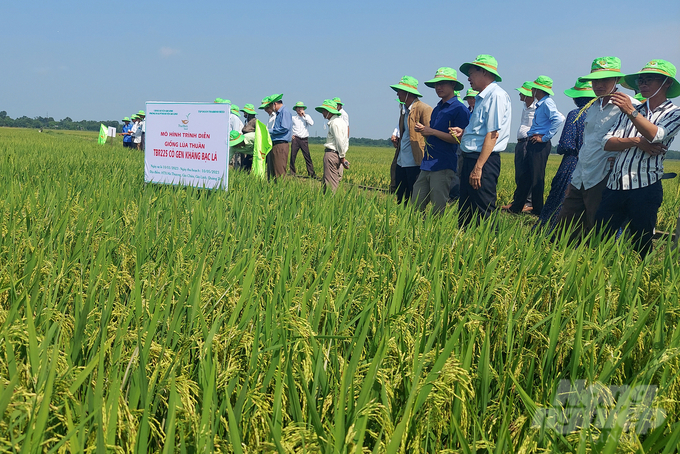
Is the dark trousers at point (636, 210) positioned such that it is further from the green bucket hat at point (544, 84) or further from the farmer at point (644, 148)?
the green bucket hat at point (544, 84)

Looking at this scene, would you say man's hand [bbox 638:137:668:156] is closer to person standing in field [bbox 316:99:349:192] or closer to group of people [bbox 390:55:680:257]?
group of people [bbox 390:55:680:257]

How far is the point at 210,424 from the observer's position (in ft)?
3.16

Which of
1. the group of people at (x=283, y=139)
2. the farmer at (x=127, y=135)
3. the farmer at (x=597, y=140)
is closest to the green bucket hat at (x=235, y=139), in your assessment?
the group of people at (x=283, y=139)

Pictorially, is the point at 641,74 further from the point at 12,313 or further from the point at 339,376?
the point at 12,313

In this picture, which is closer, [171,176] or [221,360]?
[221,360]

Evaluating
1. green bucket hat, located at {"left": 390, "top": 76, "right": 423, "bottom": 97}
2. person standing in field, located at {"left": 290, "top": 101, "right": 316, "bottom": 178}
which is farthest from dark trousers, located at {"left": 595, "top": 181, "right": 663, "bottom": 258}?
person standing in field, located at {"left": 290, "top": 101, "right": 316, "bottom": 178}

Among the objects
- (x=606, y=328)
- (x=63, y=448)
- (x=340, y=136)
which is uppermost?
(x=340, y=136)

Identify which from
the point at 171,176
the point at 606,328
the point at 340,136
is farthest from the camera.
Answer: the point at 340,136

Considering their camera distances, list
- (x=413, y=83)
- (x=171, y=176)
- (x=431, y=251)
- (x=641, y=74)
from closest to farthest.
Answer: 1. (x=431, y=251)
2. (x=641, y=74)
3. (x=171, y=176)
4. (x=413, y=83)

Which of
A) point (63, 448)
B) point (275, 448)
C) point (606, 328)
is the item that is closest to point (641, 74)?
point (606, 328)

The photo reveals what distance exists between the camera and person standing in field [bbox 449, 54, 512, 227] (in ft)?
13.9

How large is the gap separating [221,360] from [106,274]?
0.66 metres

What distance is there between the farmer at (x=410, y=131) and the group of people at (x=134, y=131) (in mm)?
15217

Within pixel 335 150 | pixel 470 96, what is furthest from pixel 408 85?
pixel 470 96
